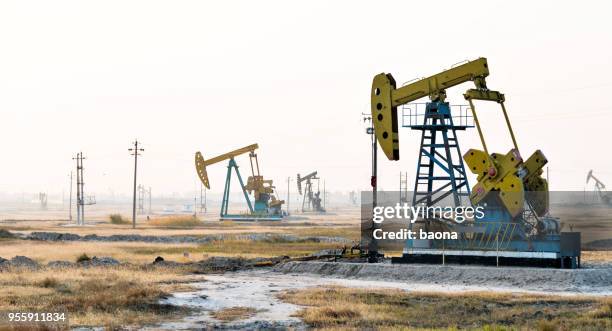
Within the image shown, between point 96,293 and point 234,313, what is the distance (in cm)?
395

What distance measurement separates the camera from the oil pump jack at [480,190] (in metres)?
26.7

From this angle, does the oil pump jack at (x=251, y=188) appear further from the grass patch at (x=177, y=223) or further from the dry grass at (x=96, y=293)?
the dry grass at (x=96, y=293)

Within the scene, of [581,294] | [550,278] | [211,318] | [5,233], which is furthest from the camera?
[5,233]

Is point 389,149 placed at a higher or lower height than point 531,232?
higher

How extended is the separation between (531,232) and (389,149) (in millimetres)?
5130

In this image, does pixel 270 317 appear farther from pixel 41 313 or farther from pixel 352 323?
pixel 41 313

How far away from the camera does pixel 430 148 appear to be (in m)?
28.6

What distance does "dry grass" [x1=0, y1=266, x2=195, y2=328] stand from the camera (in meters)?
18.2

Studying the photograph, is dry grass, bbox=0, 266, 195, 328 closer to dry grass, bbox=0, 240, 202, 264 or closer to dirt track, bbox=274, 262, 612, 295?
dirt track, bbox=274, 262, 612, 295

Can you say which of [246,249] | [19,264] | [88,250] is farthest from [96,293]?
[246,249]

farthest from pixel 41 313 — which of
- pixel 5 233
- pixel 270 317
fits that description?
pixel 5 233

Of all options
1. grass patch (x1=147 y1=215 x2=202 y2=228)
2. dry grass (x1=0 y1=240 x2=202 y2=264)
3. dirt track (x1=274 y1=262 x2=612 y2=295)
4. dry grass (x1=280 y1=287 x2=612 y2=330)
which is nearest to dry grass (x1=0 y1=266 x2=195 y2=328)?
dry grass (x1=280 y1=287 x2=612 y2=330)

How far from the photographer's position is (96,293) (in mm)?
21188

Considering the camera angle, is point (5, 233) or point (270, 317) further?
point (5, 233)
